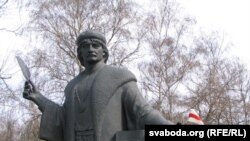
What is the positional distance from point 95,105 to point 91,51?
56cm

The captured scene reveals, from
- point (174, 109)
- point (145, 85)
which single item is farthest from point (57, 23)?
point (174, 109)

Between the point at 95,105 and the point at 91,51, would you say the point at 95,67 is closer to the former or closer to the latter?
the point at 91,51

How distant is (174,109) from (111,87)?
53.6 ft

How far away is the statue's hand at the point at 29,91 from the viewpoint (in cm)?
503

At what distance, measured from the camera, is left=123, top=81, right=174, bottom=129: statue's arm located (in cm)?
453

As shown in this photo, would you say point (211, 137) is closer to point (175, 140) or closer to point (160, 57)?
point (175, 140)

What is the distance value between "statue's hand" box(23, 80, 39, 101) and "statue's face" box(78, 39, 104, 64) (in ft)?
2.01

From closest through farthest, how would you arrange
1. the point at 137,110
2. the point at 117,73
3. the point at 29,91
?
the point at 137,110 → the point at 117,73 → the point at 29,91

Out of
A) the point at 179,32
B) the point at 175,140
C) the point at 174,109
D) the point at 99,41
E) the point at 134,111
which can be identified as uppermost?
the point at 179,32

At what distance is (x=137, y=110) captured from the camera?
15.4ft

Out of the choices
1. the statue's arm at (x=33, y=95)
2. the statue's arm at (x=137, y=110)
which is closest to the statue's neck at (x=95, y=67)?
the statue's arm at (x=137, y=110)

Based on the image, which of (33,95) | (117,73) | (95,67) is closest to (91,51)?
(95,67)

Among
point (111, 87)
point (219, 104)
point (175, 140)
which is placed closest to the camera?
point (175, 140)

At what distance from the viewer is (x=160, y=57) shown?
21.6 metres
